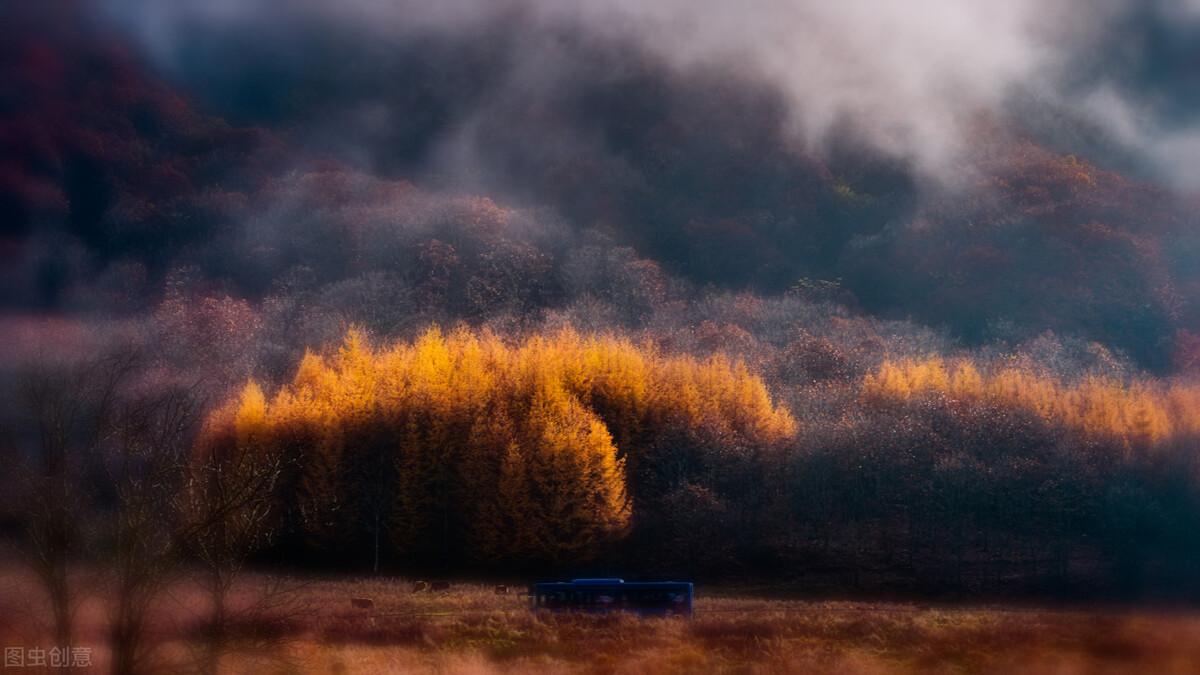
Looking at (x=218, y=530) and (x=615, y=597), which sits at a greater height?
(x=218, y=530)

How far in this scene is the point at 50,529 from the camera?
19.6m

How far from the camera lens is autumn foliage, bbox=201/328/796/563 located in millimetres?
50469

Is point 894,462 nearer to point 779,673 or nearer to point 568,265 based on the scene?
point 779,673

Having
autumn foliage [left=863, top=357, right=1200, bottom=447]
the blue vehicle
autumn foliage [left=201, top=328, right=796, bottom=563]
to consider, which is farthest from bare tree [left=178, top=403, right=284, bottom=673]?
autumn foliage [left=863, top=357, right=1200, bottom=447]

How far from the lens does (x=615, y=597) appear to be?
3934cm

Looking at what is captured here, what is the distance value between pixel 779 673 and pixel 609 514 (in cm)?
2377

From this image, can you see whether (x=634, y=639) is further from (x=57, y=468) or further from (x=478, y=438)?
(x=478, y=438)

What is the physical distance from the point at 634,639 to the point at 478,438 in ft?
75.7

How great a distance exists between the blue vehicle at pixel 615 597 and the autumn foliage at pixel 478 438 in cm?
980

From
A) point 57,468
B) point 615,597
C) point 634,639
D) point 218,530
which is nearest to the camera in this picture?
point 57,468

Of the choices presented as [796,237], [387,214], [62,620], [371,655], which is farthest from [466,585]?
[796,237]

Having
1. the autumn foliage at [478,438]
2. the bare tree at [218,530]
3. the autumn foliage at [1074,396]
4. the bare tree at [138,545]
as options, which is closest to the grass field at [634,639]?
the bare tree at [218,530]

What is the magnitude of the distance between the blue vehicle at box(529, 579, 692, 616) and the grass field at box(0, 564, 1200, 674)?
6.60ft

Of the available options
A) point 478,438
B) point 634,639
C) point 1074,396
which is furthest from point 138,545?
point 1074,396
